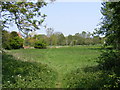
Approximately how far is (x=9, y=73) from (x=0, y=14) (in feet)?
7.94

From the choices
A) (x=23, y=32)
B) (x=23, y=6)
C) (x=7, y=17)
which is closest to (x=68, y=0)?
(x=23, y=6)

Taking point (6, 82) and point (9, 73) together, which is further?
point (9, 73)

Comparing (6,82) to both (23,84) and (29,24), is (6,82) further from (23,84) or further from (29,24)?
(29,24)

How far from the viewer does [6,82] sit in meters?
4.89

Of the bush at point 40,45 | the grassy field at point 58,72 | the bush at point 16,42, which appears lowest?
the grassy field at point 58,72

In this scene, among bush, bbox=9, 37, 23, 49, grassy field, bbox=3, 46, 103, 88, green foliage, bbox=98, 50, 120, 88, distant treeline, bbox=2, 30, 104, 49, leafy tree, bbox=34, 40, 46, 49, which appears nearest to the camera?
green foliage, bbox=98, 50, 120, 88

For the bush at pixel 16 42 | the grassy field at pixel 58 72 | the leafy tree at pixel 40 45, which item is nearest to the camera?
the grassy field at pixel 58 72

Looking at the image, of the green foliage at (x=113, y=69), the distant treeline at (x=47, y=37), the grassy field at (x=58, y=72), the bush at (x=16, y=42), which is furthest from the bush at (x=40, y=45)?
the green foliage at (x=113, y=69)

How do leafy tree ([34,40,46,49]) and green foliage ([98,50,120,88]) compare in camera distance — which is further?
leafy tree ([34,40,46,49])

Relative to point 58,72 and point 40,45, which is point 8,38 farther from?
point 40,45

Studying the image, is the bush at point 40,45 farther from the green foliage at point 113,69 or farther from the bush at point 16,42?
the green foliage at point 113,69

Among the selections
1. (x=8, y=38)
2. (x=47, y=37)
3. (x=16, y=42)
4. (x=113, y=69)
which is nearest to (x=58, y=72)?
(x=8, y=38)

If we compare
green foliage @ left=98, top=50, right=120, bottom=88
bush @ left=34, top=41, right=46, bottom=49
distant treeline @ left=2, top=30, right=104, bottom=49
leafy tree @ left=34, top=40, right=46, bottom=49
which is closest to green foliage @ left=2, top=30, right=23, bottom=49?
distant treeline @ left=2, top=30, right=104, bottom=49

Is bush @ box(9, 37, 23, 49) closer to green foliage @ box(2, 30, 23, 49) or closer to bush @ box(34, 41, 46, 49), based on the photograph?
green foliage @ box(2, 30, 23, 49)
